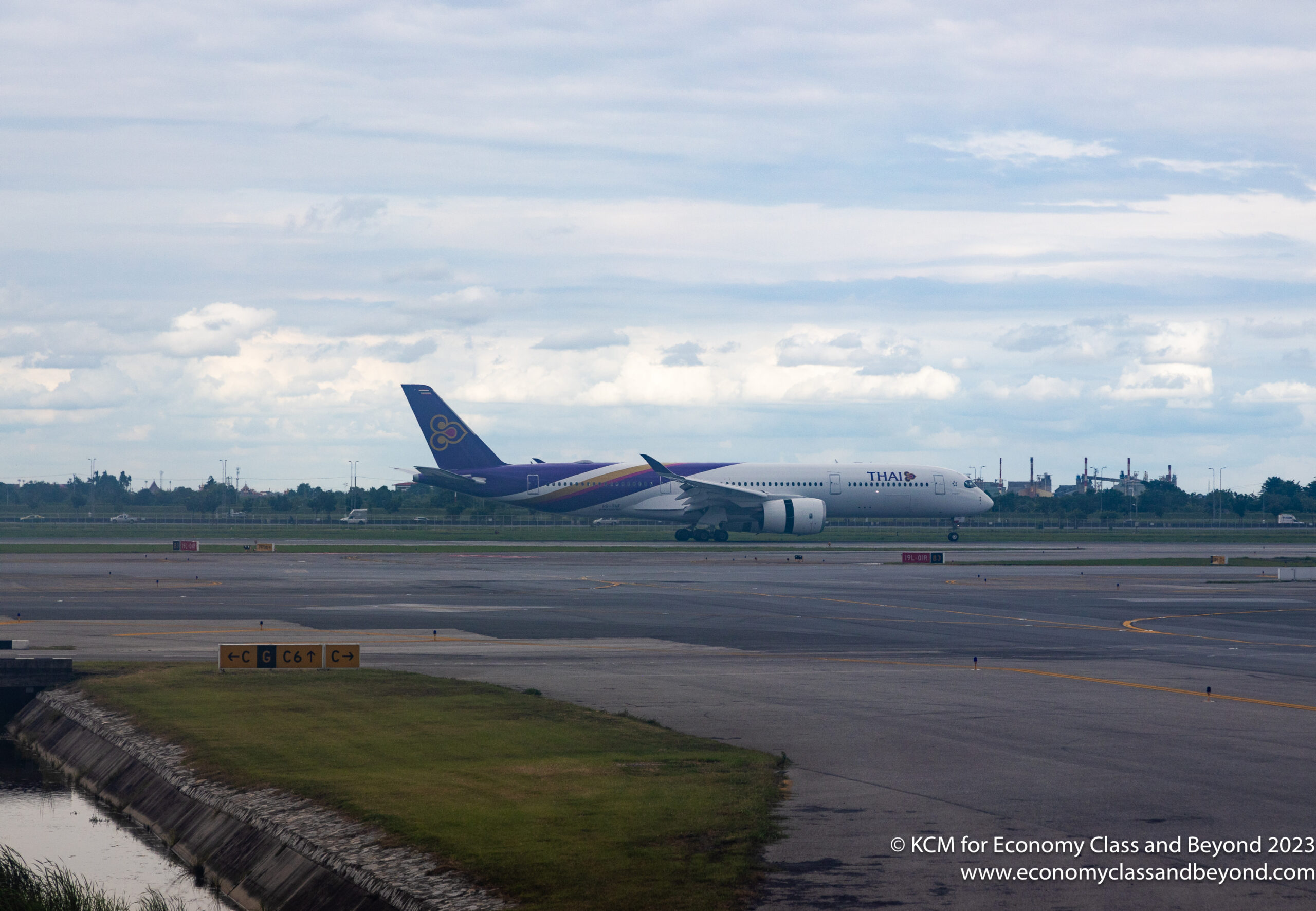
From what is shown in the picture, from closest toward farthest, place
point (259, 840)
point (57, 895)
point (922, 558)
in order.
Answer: point (57, 895)
point (259, 840)
point (922, 558)

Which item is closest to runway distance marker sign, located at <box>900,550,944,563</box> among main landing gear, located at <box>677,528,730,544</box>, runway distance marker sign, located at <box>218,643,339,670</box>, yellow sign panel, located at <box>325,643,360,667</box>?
main landing gear, located at <box>677,528,730,544</box>

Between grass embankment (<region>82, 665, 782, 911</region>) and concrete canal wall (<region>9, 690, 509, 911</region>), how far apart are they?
23 cm

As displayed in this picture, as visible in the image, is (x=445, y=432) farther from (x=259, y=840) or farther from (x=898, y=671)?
(x=259, y=840)

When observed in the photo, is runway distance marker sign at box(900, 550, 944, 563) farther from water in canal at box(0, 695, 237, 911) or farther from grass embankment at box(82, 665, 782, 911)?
water in canal at box(0, 695, 237, 911)

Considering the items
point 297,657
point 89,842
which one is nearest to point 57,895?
point 89,842

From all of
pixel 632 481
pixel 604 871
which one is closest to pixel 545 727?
pixel 604 871

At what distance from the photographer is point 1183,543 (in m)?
91.8

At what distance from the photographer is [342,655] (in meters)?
21.7

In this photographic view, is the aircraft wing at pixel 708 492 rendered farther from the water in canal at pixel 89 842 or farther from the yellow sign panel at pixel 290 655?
the water in canal at pixel 89 842

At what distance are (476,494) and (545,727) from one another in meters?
Result: 65.7

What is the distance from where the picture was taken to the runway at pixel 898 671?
1049cm

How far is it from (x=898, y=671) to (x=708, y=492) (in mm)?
56159

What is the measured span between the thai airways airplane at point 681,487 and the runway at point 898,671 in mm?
24982

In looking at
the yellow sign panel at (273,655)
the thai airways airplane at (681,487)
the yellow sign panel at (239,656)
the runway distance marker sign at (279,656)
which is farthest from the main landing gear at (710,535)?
the yellow sign panel at (239,656)
